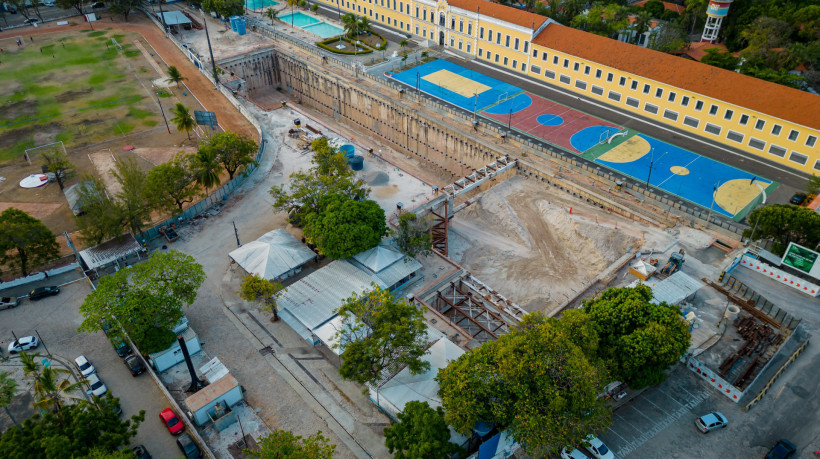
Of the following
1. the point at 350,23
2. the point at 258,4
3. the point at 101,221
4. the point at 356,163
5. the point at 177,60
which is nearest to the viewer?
the point at 101,221

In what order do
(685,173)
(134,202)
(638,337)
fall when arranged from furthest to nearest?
(685,173)
(134,202)
(638,337)

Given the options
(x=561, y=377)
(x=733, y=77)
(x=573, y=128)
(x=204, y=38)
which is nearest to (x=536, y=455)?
(x=561, y=377)

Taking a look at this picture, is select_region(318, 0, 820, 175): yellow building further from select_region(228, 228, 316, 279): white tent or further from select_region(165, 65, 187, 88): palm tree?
select_region(228, 228, 316, 279): white tent

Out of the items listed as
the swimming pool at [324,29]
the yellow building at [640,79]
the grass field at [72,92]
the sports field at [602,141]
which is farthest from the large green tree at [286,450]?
the swimming pool at [324,29]

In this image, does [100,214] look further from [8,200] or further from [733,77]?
[733,77]

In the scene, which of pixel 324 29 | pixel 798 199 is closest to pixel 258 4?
pixel 324 29

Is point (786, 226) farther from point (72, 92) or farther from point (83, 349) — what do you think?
point (72, 92)

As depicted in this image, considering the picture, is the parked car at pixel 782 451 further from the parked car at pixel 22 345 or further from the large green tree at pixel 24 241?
the large green tree at pixel 24 241
